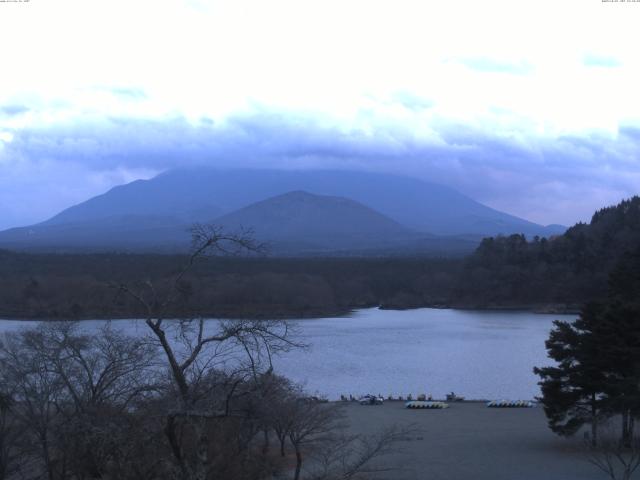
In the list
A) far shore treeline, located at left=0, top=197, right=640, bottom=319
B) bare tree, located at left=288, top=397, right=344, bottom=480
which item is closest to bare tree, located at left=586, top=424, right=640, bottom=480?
bare tree, located at left=288, top=397, right=344, bottom=480

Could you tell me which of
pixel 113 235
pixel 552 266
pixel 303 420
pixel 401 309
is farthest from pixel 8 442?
pixel 113 235

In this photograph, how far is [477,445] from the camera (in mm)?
14875

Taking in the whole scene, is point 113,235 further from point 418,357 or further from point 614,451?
point 614,451

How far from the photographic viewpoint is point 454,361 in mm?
28625

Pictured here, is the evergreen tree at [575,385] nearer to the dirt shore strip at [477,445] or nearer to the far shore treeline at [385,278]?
the dirt shore strip at [477,445]

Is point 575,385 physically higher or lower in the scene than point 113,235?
lower

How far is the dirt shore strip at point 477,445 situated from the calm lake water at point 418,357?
2442 millimetres

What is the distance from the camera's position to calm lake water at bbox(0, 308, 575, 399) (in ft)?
76.8

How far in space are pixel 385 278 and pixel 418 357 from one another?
3529cm

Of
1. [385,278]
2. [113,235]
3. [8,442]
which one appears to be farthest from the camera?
[113,235]

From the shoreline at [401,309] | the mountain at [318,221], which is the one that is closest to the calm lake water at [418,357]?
the shoreline at [401,309]

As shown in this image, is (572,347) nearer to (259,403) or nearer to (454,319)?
(259,403)

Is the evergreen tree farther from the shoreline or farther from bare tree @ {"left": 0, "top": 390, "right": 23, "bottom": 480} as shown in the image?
the shoreline

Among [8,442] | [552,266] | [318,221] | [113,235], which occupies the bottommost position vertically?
[8,442]
